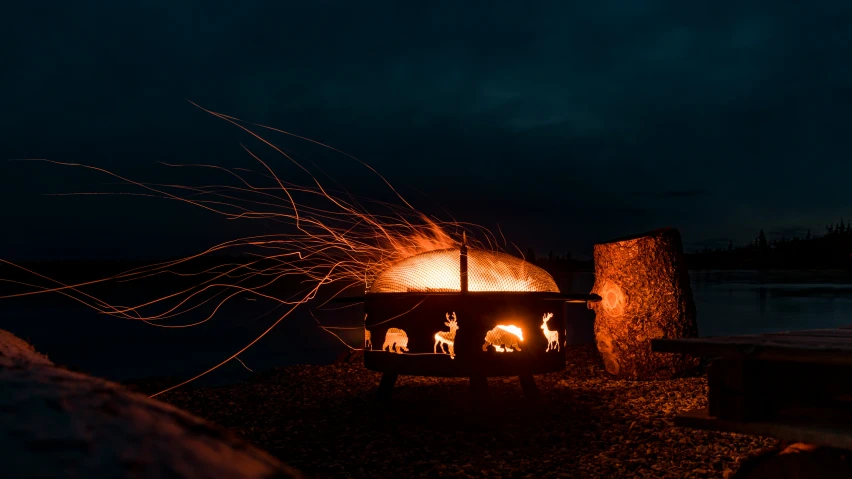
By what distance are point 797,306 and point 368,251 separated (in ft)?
137

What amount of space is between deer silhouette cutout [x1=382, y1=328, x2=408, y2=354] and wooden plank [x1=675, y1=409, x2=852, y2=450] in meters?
3.81

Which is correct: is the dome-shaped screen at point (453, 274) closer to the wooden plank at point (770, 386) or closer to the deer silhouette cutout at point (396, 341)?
the deer silhouette cutout at point (396, 341)

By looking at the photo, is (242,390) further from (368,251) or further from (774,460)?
(774,460)

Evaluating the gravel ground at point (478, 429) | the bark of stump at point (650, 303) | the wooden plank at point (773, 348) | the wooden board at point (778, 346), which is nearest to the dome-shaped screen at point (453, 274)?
the gravel ground at point (478, 429)

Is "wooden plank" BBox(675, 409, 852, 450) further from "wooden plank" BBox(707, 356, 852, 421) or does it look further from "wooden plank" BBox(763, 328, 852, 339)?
"wooden plank" BBox(763, 328, 852, 339)

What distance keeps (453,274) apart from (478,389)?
1.29m

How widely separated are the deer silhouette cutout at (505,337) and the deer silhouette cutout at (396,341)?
2.94 ft

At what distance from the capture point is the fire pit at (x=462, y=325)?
679cm

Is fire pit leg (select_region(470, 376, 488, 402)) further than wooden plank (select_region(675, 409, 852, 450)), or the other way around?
fire pit leg (select_region(470, 376, 488, 402))

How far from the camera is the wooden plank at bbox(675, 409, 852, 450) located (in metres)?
3.02

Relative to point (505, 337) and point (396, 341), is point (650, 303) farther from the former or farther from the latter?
point (396, 341)

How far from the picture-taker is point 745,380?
3.33 meters

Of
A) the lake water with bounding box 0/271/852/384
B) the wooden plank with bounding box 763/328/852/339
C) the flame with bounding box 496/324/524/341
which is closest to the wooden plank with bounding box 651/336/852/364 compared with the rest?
the wooden plank with bounding box 763/328/852/339

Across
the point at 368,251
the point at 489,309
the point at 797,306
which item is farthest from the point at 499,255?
the point at 797,306
